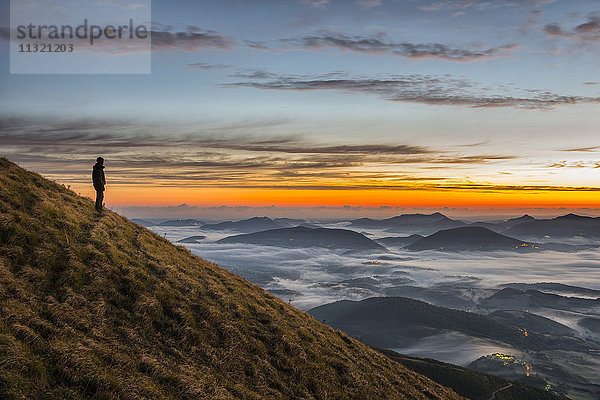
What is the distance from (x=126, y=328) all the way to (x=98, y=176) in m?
15.5

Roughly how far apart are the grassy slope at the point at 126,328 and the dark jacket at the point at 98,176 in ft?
6.55

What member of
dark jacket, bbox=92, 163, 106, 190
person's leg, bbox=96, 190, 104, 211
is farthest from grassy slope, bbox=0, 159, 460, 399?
dark jacket, bbox=92, 163, 106, 190

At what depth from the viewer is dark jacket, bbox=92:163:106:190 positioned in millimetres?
25734

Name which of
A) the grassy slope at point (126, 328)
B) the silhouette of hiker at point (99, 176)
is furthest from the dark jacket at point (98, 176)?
the grassy slope at point (126, 328)

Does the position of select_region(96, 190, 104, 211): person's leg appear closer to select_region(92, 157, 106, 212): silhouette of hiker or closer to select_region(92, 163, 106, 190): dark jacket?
select_region(92, 157, 106, 212): silhouette of hiker

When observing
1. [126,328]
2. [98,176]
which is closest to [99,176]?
[98,176]

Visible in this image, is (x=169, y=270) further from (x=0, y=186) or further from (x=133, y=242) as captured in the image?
(x=0, y=186)

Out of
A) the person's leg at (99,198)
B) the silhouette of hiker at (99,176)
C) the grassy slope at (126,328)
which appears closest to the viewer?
the grassy slope at (126,328)

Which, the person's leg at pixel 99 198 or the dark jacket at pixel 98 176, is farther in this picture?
the person's leg at pixel 99 198

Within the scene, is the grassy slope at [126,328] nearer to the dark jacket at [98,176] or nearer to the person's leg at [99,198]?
the person's leg at [99,198]

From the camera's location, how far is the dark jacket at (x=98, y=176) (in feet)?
84.4

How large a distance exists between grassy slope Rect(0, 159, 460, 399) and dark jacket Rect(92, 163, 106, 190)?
1997mm

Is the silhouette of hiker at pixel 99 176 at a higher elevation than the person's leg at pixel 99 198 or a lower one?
higher

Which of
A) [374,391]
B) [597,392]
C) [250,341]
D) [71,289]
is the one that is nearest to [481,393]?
[374,391]
